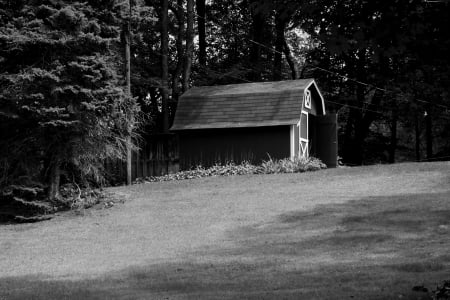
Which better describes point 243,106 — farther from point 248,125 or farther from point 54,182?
point 54,182

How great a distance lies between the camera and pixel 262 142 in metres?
28.1

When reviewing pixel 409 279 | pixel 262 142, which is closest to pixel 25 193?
pixel 262 142

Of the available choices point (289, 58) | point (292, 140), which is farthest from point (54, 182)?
point (289, 58)

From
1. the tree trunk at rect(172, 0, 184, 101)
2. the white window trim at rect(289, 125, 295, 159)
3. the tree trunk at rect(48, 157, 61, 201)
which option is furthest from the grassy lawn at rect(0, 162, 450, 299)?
the tree trunk at rect(172, 0, 184, 101)

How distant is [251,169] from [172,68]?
1746 centimetres

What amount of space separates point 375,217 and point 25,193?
1059cm

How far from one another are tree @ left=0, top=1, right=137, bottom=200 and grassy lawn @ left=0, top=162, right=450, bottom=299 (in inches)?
77.4

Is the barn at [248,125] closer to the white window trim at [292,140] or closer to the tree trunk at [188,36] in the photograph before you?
the white window trim at [292,140]

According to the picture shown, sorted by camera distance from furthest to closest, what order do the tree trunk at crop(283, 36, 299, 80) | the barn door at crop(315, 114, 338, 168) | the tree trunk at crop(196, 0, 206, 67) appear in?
the tree trunk at crop(283, 36, 299, 80) → the tree trunk at crop(196, 0, 206, 67) → the barn door at crop(315, 114, 338, 168)

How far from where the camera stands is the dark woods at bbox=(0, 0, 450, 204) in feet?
24.9

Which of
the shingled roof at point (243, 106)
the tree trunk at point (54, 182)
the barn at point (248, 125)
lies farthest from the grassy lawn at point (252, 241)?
the shingled roof at point (243, 106)

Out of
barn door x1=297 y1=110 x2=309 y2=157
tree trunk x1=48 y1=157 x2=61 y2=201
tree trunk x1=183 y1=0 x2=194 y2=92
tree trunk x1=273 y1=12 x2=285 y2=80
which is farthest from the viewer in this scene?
tree trunk x1=273 y1=12 x2=285 y2=80

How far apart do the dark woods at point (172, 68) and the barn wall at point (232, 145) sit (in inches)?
77.0

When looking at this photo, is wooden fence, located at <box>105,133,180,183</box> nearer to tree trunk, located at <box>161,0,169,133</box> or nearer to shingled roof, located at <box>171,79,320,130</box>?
shingled roof, located at <box>171,79,320,130</box>
